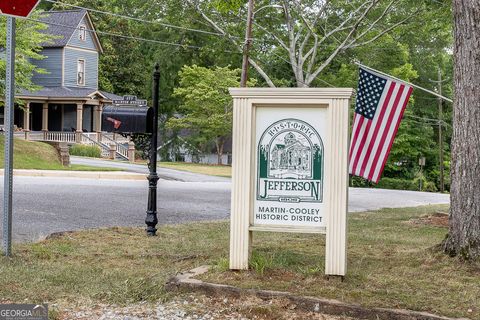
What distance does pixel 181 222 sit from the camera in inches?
492

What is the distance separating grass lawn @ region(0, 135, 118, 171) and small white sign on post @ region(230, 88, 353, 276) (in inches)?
826

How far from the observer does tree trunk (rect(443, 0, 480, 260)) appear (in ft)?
22.9

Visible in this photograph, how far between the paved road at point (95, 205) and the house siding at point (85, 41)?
2267 cm

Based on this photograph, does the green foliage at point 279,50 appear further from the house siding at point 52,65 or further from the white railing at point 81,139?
the house siding at point 52,65

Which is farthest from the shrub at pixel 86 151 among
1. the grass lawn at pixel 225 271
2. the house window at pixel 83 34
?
the grass lawn at pixel 225 271

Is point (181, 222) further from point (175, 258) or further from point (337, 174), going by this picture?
point (337, 174)

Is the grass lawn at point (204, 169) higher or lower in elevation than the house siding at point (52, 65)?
lower

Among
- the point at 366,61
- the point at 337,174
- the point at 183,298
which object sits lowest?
the point at 183,298

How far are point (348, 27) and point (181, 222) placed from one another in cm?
1347

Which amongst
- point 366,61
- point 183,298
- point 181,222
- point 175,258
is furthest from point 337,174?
point 366,61

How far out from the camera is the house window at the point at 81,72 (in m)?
43.7

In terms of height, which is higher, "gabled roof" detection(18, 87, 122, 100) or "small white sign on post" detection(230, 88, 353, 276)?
"gabled roof" detection(18, 87, 122, 100)

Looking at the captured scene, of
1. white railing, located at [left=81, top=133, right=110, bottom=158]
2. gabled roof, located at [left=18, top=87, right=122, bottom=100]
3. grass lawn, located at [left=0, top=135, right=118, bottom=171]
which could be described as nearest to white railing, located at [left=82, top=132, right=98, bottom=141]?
white railing, located at [left=81, top=133, right=110, bottom=158]

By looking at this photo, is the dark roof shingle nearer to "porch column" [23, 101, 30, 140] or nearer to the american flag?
"porch column" [23, 101, 30, 140]
